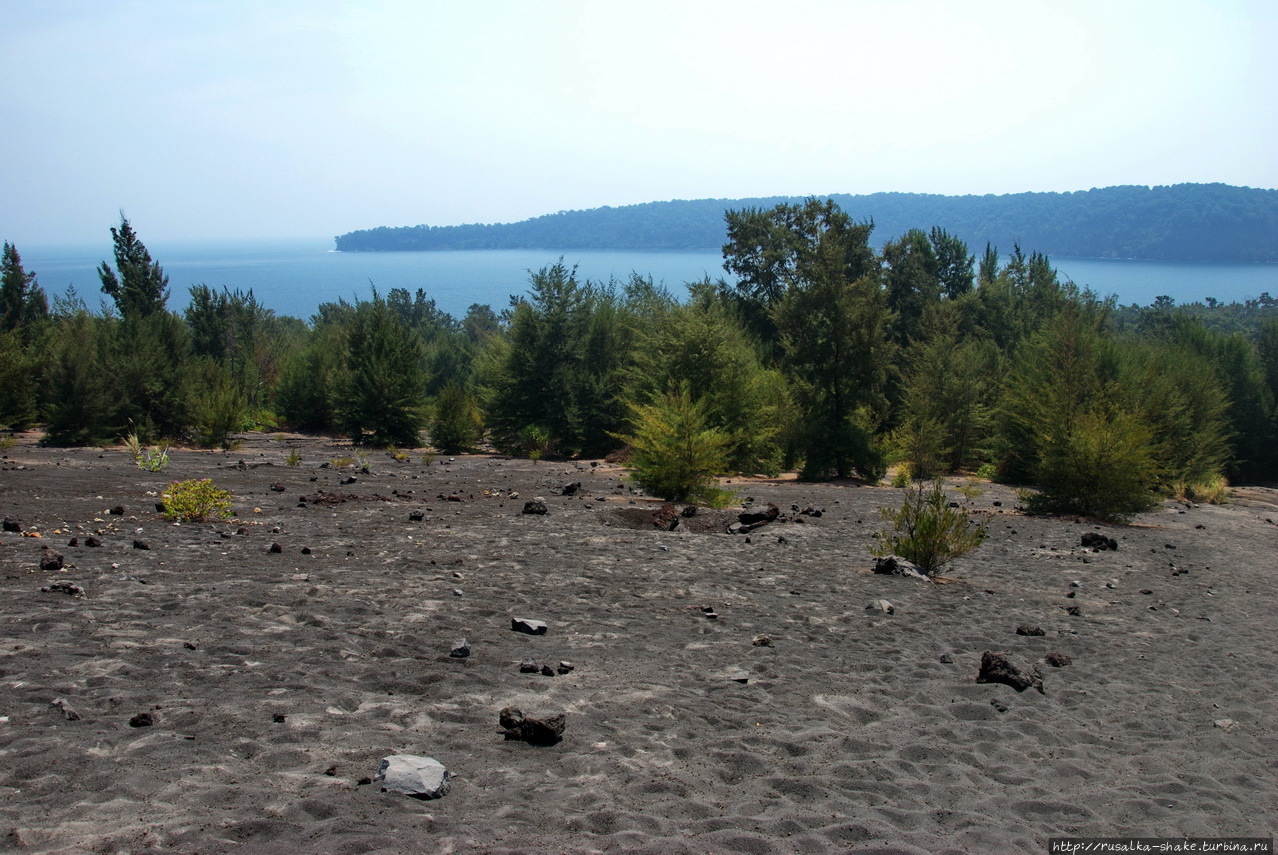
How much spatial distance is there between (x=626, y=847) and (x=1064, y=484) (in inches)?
583

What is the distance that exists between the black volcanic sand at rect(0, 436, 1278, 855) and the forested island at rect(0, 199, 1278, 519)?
5.94 metres

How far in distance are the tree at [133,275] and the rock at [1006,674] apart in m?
54.4

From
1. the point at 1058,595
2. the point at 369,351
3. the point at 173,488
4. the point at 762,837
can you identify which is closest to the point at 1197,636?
the point at 1058,595

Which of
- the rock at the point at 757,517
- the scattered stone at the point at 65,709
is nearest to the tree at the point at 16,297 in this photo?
the rock at the point at 757,517

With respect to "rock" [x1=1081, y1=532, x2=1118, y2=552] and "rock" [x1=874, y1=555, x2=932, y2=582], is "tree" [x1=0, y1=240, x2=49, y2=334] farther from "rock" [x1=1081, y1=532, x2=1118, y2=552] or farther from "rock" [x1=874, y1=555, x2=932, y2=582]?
"rock" [x1=1081, y1=532, x2=1118, y2=552]

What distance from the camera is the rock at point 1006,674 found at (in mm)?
5960

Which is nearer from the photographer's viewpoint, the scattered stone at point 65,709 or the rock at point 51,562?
the scattered stone at point 65,709

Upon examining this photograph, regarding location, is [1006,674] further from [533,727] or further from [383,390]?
[383,390]

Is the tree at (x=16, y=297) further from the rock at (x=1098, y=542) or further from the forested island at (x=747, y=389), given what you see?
the rock at (x=1098, y=542)

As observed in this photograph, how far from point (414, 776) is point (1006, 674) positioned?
4146mm

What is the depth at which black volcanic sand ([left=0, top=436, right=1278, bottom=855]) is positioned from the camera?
12.0 feet

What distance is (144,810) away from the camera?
135 inches

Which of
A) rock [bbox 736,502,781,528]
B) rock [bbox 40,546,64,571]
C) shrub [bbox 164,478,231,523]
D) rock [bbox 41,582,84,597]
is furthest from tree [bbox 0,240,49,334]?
rock [bbox 41,582,84,597]

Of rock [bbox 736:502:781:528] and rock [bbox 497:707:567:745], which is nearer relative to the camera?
rock [bbox 497:707:567:745]
